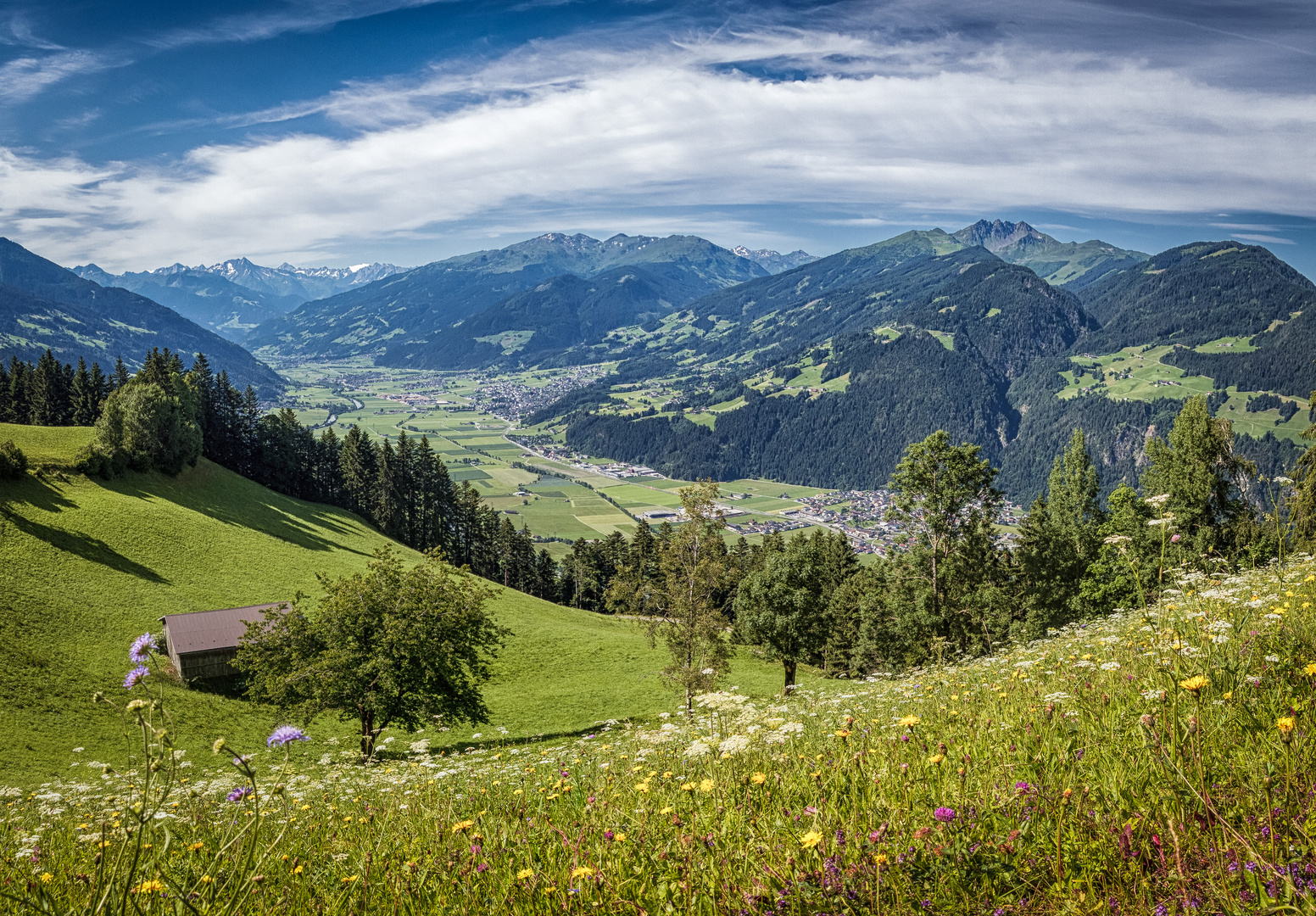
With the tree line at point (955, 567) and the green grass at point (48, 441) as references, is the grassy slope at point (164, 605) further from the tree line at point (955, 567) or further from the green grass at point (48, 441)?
the tree line at point (955, 567)

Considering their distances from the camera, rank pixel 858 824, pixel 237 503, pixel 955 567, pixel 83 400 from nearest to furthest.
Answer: pixel 858 824, pixel 955 567, pixel 237 503, pixel 83 400

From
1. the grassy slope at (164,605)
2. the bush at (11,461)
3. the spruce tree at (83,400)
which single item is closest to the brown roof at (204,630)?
the grassy slope at (164,605)

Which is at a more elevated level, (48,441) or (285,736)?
(285,736)

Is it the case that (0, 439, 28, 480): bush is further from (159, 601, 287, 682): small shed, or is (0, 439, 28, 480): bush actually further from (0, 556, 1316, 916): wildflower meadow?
(0, 556, 1316, 916): wildflower meadow

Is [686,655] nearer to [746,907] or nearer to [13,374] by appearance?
[746,907]

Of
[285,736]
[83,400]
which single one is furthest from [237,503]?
[285,736]

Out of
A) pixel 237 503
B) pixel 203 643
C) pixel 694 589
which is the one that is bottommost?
pixel 203 643

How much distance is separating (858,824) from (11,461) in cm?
6357

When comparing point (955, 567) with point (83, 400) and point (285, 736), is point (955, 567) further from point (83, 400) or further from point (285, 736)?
point (83, 400)

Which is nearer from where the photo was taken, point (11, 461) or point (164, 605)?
point (164, 605)

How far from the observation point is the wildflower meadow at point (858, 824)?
122 inches

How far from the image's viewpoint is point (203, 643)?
3428 cm

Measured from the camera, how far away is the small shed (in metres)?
33.6

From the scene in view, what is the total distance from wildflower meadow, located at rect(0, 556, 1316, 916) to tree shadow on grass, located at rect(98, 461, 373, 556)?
60.5 metres
